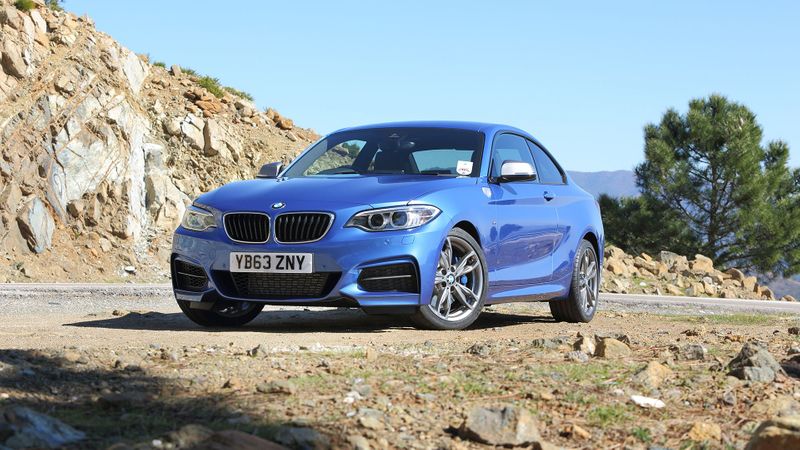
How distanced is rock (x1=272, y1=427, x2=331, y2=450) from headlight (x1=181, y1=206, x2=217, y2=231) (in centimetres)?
488

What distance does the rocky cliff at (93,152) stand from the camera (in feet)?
80.0

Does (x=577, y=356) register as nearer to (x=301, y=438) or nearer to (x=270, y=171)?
(x=301, y=438)

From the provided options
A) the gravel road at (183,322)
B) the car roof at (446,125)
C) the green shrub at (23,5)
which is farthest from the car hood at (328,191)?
the green shrub at (23,5)

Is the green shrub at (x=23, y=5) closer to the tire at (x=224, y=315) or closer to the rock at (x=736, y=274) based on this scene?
the rock at (x=736, y=274)

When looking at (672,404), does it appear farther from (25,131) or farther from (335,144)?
(25,131)

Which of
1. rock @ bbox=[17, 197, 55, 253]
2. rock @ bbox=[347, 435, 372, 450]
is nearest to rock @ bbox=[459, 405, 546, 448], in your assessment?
rock @ bbox=[347, 435, 372, 450]

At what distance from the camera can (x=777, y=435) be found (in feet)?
13.7

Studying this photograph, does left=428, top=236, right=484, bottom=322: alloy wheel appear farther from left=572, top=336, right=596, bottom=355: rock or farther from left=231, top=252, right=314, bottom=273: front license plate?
left=572, top=336, right=596, bottom=355: rock

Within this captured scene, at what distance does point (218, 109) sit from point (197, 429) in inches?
1175

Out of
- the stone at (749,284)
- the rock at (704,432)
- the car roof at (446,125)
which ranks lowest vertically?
the stone at (749,284)

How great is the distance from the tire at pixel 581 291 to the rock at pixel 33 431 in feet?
23.4

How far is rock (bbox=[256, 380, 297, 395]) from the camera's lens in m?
5.08

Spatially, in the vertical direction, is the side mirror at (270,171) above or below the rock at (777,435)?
above

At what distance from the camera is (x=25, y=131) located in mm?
25609
